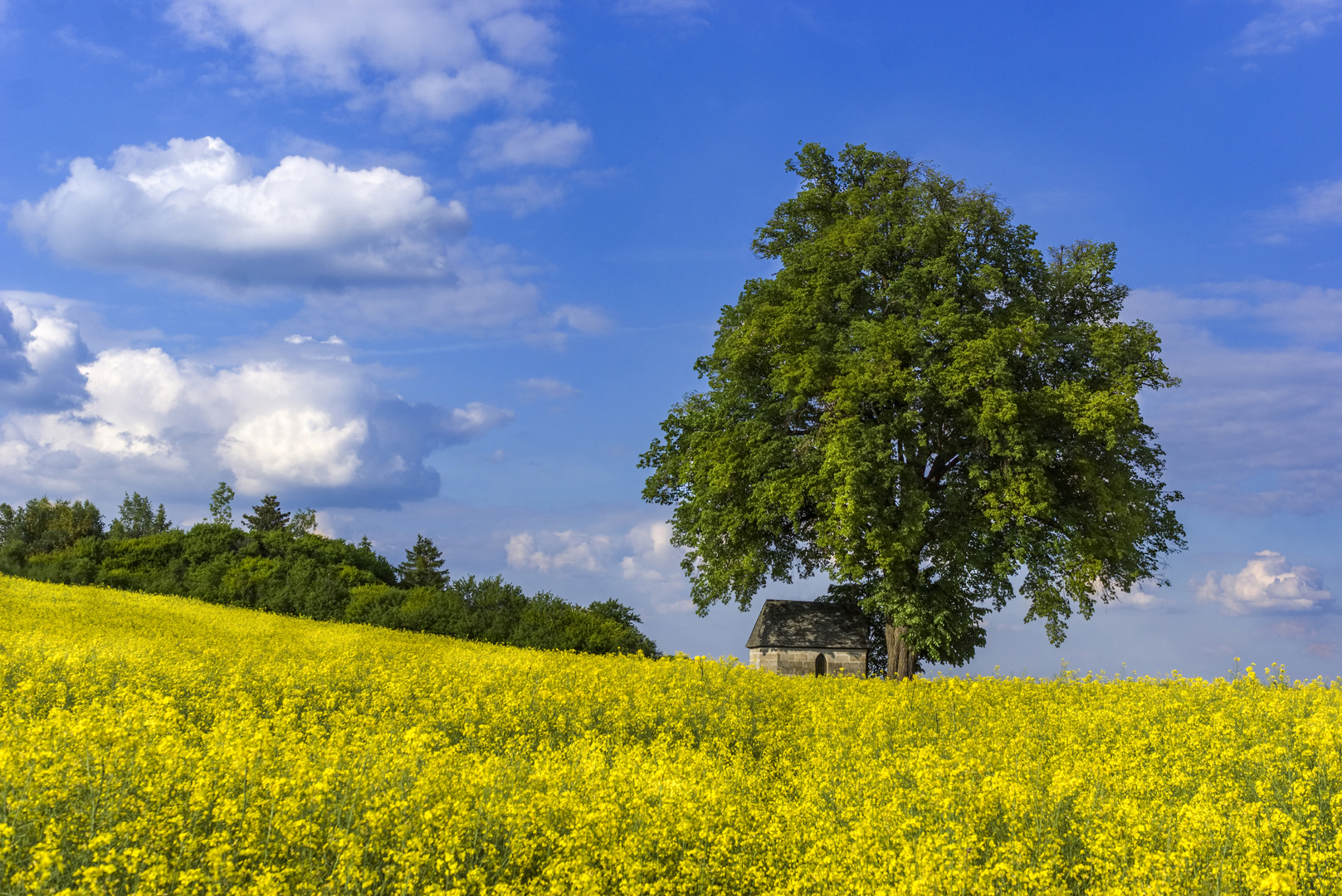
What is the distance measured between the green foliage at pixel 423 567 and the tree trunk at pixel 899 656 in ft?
81.5

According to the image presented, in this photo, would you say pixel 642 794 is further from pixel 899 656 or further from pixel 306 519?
pixel 306 519

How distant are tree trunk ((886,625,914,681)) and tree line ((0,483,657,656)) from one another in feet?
26.9

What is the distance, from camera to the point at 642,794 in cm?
698

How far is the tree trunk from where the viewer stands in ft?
68.8

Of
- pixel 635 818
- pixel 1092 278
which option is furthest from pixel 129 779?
pixel 1092 278

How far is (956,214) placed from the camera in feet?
68.5

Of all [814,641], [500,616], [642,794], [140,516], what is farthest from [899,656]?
[140,516]

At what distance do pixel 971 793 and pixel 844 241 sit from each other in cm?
1633

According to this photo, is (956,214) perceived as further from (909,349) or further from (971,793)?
(971,793)

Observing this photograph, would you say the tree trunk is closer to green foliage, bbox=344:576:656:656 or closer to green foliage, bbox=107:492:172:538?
green foliage, bbox=344:576:656:656

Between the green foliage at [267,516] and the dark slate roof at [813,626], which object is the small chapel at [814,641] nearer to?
the dark slate roof at [813,626]

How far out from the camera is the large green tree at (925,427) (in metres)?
18.8

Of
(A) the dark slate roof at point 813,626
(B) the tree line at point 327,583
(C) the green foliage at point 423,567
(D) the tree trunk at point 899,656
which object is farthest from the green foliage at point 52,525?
(D) the tree trunk at point 899,656

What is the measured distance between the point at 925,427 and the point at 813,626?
299 inches
